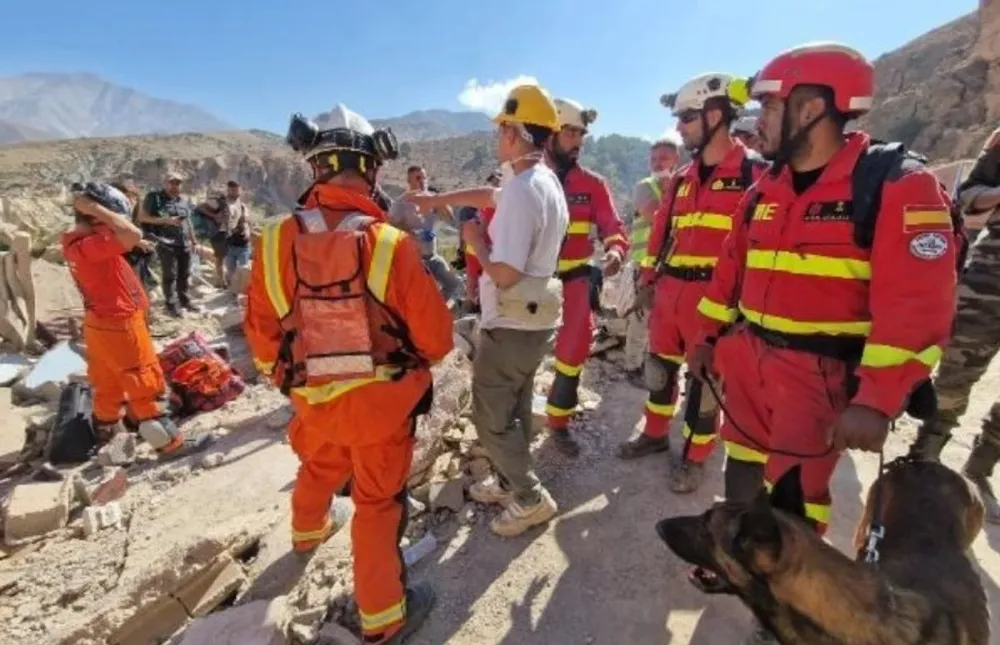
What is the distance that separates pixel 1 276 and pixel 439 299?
9.28 meters

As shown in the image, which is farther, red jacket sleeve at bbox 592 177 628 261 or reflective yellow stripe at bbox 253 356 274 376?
red jacket sleeve at bbox 592 177 628 261

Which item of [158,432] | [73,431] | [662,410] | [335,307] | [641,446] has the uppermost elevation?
[335,307]

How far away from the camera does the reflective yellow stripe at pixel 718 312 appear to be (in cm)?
277

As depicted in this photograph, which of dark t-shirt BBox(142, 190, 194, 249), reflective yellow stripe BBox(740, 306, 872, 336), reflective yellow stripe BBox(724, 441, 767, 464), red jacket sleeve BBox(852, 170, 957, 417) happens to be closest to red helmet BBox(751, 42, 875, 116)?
red jacket sleeve BBox(852, 170, 957, 417)

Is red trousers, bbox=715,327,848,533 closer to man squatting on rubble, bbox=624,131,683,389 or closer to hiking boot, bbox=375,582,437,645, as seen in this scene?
hiking boot, bbox=375,582,437,645

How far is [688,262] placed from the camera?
369 centimetres

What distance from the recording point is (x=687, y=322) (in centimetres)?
373

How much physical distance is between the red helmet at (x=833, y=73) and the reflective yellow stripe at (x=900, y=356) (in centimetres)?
93

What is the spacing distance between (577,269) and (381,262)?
2.25 metres

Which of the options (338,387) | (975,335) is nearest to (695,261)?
(975,335)

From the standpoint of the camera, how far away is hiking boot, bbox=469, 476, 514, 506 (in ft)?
12.0

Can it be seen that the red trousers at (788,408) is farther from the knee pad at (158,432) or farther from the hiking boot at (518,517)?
the knee pad at (158,432)

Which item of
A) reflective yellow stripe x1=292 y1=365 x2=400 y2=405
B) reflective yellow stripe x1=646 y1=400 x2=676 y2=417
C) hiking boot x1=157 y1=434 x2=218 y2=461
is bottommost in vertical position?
hiking boot x1=157 y1=434 x2=218 y2=461

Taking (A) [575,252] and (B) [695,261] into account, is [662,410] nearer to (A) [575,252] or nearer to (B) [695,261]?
(B) [695,261]
